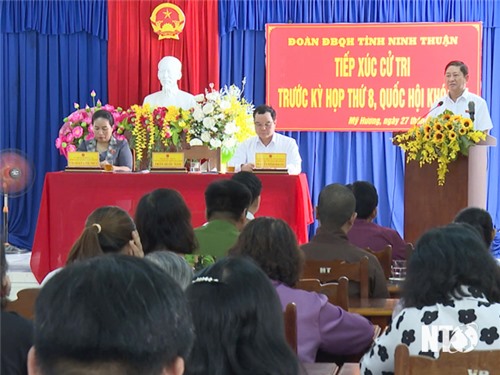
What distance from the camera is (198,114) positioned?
583 cm

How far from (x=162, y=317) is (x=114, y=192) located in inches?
192

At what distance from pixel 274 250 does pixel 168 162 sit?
3.25m

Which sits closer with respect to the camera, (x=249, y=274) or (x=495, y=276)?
(x=249, y=274)

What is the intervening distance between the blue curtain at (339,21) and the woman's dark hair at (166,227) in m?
5.31

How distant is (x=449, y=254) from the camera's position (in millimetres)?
2127

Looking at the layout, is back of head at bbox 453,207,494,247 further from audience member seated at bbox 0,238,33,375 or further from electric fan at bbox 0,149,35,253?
electric fan at bbox 0,149,35,253

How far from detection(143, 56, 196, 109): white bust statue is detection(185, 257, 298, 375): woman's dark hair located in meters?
6.55

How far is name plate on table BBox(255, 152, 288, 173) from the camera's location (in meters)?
5.58

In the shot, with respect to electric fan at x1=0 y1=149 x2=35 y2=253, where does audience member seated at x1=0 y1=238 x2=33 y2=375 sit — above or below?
below

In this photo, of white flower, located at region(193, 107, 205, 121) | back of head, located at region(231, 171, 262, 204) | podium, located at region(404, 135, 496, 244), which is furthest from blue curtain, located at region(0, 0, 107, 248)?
back of head, located at region(231, 171, 262, 204)

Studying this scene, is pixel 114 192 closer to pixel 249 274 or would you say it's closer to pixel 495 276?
pixel 495 276

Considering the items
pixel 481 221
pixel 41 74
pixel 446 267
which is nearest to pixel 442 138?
pixel 481 221

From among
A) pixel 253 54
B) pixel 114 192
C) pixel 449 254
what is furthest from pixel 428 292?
pixel 253 54

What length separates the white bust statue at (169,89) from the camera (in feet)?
25.8
